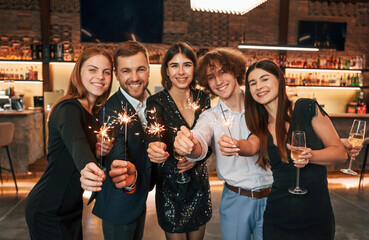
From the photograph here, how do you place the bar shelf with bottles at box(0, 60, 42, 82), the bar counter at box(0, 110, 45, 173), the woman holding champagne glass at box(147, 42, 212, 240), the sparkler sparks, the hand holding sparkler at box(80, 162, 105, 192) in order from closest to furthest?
1. the hand holding sparkler at box(80, 162, 105, 192)
2. the sparkler sparks
3. the woman holding champagne glass at box(147, 42, 212, 240)
4. the bar counter at box(0, 110, 45, 173)
5. the bar shelf with bottles at box(0, 60, 42, 82)

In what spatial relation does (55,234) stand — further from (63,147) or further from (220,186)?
(220,186)

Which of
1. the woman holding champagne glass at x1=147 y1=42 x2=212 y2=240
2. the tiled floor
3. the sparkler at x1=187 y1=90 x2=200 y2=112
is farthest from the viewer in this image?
the tiled floor

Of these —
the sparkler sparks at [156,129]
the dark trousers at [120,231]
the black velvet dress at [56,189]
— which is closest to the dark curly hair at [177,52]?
the sparkler sparks at [156,129]

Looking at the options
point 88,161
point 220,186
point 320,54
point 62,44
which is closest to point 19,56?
point 62,44

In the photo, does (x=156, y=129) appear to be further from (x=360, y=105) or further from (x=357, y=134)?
(x=360, y=105)

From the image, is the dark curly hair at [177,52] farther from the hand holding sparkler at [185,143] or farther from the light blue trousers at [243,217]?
the light blue trousers at [243,217]

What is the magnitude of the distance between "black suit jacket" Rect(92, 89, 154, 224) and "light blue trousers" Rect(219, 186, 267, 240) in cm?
53

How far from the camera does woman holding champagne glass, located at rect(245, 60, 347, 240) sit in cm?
155

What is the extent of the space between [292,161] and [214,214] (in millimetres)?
2180

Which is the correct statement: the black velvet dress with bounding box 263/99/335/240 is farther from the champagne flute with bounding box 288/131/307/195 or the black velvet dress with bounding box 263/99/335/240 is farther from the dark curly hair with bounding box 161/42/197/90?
the dark curly hair with bounding box 161/42/197/90

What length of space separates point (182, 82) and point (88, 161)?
3.13ft

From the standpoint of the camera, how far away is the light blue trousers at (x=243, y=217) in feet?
5.50

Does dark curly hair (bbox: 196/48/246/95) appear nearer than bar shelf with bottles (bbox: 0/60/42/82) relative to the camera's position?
Yes

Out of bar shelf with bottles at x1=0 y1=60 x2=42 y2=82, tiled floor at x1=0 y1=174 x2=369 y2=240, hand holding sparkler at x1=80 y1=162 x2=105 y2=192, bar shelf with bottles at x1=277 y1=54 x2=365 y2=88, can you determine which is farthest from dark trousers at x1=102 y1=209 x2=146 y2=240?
bar shelf with bottles at x1=277 y1=54 x2=365 y2=88
